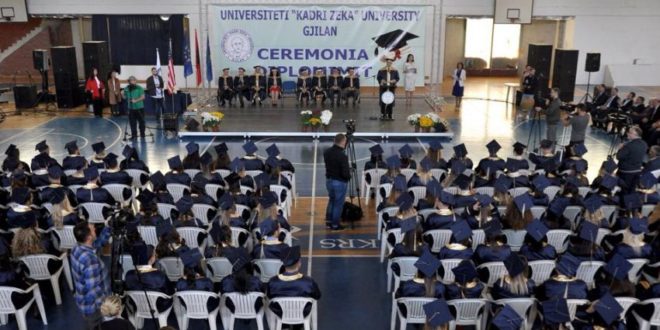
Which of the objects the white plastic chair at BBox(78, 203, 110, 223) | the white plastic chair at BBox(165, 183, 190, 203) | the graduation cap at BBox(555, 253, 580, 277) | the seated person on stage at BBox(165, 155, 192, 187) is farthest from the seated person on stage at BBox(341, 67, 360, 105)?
the graduation cap at BBox(555, 253, 580, 277)

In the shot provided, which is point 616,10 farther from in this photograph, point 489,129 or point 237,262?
point 237,262

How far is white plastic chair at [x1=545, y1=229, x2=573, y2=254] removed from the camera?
855 cm

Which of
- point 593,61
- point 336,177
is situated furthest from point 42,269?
point 593,61

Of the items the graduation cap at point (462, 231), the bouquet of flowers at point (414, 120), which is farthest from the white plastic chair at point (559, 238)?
the bouquet of flowers at point (414, 120)

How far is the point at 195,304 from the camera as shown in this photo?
267 inches

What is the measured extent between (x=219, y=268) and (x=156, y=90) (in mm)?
12220

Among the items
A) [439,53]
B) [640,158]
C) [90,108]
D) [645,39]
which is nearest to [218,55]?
[90,108]

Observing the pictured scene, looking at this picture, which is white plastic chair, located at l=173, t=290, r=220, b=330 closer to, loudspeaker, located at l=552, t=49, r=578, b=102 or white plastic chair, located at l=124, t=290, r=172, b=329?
white plastic chair, located at l=124, t=290, r=172, b=329

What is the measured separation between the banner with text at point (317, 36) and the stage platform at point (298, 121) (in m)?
3.07

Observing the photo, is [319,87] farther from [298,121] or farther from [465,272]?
[465,272]

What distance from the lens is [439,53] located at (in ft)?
77.4

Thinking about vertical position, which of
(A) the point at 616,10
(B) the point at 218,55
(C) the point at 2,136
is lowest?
(C) the point at 2,136

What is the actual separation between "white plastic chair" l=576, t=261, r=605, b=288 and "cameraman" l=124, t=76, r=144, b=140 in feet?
41.4

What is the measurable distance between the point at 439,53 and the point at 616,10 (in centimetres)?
937
